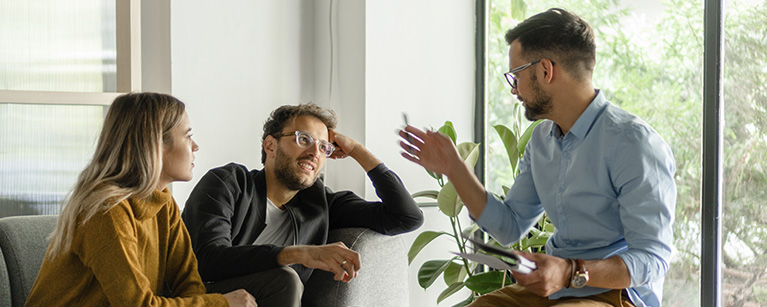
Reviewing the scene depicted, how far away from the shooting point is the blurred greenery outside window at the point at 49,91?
8.30ft

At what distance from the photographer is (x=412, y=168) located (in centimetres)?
342

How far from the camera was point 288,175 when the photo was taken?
2541mm

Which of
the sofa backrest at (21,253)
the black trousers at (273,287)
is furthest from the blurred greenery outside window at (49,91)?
the black trousers at (273,287)

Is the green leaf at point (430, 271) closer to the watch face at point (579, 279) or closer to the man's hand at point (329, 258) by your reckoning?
the man's hand at point (329, 258)

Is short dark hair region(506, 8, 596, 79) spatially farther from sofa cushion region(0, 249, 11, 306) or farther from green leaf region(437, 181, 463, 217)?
sofa cushion region(0, 249, 11, 306)

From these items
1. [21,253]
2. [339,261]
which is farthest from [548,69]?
[21,253]

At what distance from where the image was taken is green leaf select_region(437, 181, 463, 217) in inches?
115

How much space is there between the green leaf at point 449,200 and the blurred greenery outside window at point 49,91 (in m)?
1.31

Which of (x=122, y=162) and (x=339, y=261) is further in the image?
(x=339, y=261)

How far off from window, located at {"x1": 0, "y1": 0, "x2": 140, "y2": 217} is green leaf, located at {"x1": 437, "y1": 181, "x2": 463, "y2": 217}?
1239mm

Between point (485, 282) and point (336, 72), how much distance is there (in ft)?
3.92

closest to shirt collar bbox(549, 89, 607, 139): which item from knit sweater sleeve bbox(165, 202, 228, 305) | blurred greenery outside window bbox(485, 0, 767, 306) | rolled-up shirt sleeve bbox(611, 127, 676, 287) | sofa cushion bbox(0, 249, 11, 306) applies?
rolled-up shirt sleeve bbox(611, 127, 676, 287)

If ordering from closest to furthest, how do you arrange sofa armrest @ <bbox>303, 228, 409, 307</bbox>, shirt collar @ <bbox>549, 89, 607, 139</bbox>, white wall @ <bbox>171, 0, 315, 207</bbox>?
shirt collar @ <bbox>549, 89, 607, 139</bbox> < sofa armrest @ <bbox>303, 228, 409, 307</bbox> < white wall @ <bbox>171, 0, 315, 207</bbox>

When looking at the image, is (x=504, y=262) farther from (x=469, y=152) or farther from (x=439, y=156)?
(x=469, y=152)
